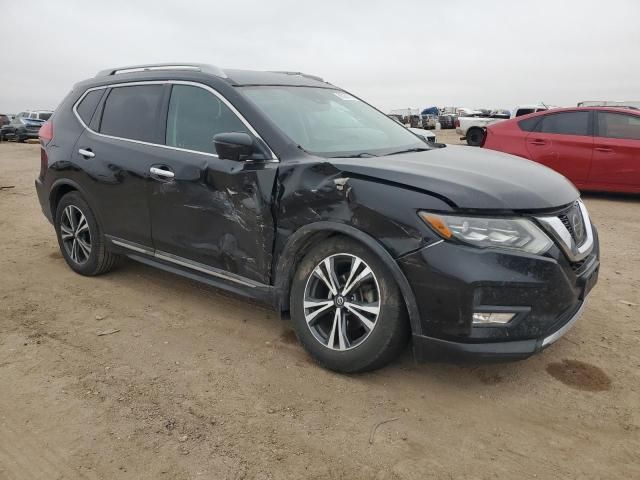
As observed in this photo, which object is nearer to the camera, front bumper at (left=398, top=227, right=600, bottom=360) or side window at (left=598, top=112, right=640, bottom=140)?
front bumper at (left=398, top=227, right=600, bottom=360)

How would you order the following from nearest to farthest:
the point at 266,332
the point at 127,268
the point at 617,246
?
the point at 266,332
the point at 127,268
the point at 617,246

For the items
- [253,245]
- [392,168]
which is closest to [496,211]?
[392,168]

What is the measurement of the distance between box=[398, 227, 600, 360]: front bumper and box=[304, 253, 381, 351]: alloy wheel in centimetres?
27

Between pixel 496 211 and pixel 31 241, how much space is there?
545cm

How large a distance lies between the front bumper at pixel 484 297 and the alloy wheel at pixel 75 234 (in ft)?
10.3

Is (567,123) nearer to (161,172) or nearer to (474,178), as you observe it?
(474,178)

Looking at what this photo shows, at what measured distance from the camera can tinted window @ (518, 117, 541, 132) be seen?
9.15 metres

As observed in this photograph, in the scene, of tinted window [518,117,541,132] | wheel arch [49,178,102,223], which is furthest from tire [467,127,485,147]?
wheel arch [49,178,102,223]

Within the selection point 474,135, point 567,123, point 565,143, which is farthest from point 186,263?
point 474,135

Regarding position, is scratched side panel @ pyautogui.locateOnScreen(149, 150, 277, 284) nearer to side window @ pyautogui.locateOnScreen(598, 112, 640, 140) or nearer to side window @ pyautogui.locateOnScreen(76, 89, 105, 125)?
side window @ pyautogui.locateOnScreen(76, 89, 105, 125)

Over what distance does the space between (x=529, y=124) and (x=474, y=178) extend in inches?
281

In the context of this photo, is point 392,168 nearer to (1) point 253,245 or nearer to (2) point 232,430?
(1) point 253,245

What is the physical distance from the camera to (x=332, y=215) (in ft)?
9.73

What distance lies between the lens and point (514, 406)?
112 inches
